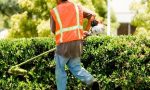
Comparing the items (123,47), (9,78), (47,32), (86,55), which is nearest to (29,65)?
(9,78)

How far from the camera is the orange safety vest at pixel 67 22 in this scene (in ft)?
27.3

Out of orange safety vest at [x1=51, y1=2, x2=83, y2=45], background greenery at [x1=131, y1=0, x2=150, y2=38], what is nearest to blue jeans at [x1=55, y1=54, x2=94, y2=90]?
orange safety vest at [x1=51, y1=2, x2=83, y2=45]

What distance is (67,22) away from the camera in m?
8.32

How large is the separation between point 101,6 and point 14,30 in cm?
748

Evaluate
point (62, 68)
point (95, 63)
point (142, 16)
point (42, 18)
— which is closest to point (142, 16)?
point (142, 16)

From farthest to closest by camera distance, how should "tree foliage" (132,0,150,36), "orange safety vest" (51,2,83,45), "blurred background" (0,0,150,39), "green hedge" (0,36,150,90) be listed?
"blurred background" (0,0,150,39) → "tree foliage" (132,0,150,36) → "green hedge" (0,36,150,90) → "orange safety vest" (51,2,83,45)

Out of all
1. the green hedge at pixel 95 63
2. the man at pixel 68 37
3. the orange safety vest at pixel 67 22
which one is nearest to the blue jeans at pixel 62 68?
the man at pixel 68 37

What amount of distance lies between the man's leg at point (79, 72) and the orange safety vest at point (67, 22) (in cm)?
34

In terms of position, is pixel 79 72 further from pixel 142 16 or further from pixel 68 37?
pixel 142 16

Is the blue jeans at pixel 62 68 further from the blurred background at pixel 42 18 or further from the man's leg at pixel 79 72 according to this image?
the blurred background at pixel 42 18

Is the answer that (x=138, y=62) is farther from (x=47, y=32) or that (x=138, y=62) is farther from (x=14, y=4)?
(x=14, y=4)

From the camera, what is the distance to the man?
8.34 m

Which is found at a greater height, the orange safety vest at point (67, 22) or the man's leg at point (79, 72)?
the orange safety vest at point (67, 22)

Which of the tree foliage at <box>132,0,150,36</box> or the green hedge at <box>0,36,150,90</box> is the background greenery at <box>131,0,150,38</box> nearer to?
the tree foliage at <box>132,0,150,36</box>
